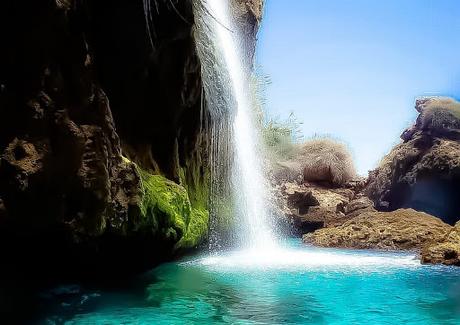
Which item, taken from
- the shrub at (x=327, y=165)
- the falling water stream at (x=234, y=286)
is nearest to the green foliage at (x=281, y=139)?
the shrub at (x=327, y=165)

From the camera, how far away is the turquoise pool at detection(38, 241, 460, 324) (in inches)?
160

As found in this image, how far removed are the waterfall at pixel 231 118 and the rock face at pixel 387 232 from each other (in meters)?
2.13

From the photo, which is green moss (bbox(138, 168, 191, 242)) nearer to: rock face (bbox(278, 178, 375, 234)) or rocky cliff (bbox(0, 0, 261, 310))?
rocky cliff (bbox(0, 0, 261, 310))

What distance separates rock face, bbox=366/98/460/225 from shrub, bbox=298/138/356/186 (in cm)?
747

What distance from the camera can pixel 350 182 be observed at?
89.7ft

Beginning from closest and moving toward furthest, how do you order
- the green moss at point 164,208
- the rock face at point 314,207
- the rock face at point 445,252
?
1. the green moss at point 164,208
2. the rock face at point 445,252
3. the rock face at point 314,207

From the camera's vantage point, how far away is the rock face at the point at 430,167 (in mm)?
17812

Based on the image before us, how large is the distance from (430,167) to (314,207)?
18.6 feet

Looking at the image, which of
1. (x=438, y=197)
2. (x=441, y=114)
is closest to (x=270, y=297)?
(x=438, y=197)

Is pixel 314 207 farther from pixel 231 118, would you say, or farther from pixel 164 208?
pixel 164 208

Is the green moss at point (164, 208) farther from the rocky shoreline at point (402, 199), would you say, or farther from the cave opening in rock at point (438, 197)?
the cave opening in rock at point (438, 197)

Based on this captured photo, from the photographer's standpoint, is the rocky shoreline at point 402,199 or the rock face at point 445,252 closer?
the rock face at point 445,252

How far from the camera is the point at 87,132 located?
4.42m

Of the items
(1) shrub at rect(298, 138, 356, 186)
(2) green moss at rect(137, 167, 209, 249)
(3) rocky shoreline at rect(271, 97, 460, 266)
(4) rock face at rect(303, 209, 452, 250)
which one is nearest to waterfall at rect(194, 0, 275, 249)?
(4) rock face at rect(303, 209, 452, 250)
